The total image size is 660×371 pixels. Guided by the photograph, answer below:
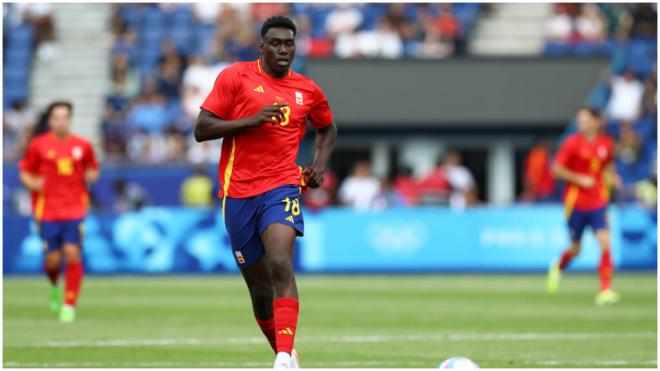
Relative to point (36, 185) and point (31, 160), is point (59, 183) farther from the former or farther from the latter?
point (31, 160)

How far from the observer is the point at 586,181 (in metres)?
17.3

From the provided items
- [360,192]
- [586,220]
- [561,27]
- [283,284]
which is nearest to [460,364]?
[283,284]

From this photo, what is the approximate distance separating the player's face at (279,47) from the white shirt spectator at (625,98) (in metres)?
20.7

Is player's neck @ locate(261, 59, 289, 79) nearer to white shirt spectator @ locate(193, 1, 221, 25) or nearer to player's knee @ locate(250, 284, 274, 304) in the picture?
player's knee @ locate(250, 284, 274, 304)

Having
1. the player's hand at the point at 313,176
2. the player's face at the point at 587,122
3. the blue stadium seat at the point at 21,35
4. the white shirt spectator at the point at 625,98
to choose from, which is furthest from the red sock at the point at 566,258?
the blue stadium seat at the point at 21,35

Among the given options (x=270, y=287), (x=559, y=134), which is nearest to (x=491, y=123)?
(x=559, y=134)

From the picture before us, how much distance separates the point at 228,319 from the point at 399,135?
1588 cm

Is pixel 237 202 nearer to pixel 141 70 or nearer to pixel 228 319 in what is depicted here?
pixel 228 319

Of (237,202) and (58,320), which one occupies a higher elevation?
(237,202)

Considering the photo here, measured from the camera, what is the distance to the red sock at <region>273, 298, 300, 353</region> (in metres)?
8.53

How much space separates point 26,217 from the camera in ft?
80.5

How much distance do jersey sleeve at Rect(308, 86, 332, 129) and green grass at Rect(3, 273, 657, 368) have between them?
5.89 ft

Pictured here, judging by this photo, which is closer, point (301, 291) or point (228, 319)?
point (228, 319)

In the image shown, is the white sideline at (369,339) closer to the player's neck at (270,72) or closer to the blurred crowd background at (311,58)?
the player's neck at (270,72)
